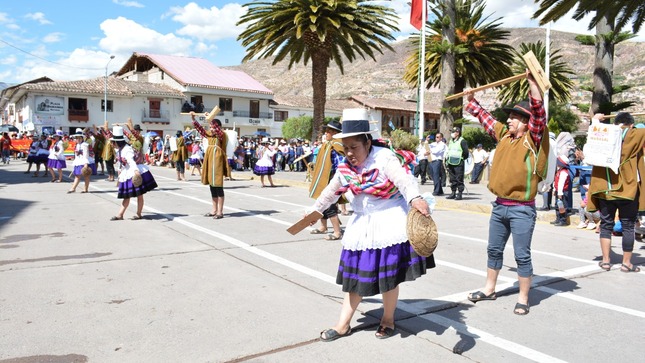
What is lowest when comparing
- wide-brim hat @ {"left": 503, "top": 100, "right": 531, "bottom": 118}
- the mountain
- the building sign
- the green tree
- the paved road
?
the paved road

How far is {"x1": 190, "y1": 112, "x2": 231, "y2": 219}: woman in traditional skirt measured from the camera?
10211 millimetres

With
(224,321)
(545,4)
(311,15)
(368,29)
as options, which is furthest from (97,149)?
(224,321)

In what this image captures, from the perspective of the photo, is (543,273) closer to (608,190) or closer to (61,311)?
(608,190)

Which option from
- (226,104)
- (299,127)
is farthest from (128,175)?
(226,104)

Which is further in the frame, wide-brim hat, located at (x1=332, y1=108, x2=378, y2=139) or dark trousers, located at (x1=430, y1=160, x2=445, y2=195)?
dark trousers, located at (x1=430, y1=160, x2=445, y2=195)

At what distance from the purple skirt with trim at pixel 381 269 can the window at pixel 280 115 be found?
200 feet

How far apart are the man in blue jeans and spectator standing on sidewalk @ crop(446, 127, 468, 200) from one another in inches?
350

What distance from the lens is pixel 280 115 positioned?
65.0 metres

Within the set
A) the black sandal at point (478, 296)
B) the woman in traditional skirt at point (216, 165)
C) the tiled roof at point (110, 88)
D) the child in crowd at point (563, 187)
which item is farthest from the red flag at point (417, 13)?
the tiled roof at point (110, 88)

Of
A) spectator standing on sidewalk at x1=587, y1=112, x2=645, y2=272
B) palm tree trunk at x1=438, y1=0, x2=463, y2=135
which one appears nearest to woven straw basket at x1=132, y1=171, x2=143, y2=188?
spectator standing on sidewalk at x1=587, y1=112, x2=645, y2=272

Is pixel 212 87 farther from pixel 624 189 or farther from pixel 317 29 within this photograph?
pixel 624 189

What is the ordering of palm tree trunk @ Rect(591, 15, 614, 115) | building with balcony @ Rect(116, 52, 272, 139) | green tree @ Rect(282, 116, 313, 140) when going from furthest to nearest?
green tree @ Rect(282, 116, 313, 140)
building with balcony @ Rect(116, 52, 272, 139)
palm tree trunk @ Rect(591, 15, 614, 115)

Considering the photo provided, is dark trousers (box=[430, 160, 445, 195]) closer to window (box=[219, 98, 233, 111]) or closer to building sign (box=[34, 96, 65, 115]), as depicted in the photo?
building sign (box=[34, 96, 65, 115])

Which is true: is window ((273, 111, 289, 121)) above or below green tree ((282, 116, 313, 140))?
above
